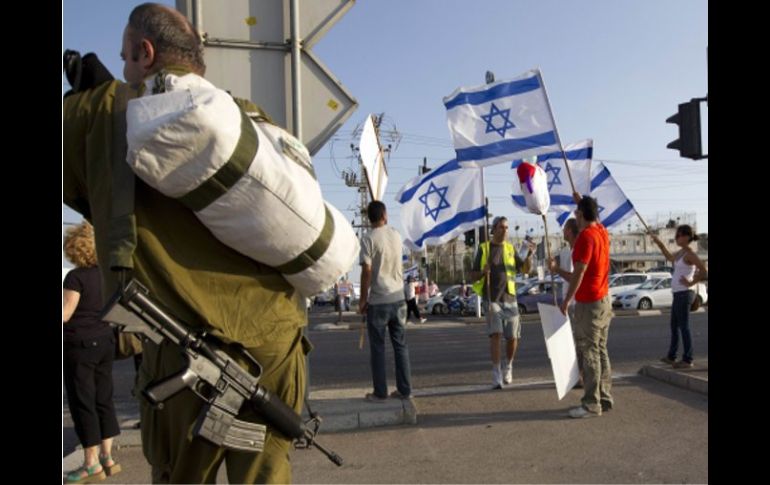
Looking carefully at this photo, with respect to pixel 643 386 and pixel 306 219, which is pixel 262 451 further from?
pixel 643 386

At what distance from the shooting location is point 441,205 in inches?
508

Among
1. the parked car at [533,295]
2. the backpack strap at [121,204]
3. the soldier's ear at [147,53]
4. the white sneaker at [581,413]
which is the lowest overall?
the parked car at [533,295]

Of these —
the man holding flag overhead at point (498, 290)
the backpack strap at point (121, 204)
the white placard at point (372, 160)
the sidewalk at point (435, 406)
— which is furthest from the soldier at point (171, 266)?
the man holding flag overhead at point (498, 290)

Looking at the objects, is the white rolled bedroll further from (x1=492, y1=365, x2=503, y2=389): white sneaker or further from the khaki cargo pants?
(x1=492, y1=365, x2=503, y2=389): white sneaker

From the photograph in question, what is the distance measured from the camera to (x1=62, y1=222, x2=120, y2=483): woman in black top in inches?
167

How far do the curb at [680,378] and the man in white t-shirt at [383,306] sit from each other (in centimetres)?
279

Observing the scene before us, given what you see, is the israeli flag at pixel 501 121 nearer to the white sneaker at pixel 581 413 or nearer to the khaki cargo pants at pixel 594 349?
the khaki cargo pants at pixel 594 349

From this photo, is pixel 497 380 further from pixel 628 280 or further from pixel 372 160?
pixel 628 280

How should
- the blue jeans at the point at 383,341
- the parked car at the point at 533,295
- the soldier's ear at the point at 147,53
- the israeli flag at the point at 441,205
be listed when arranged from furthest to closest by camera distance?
the parked car at the point at 533,295 < the israeli flag at the point at 441,205 < the blue jeans at the point at 383,341 < the soldier's ear at the point at 147,53

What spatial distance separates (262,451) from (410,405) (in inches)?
156

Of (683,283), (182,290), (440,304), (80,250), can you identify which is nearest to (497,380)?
(683,283)

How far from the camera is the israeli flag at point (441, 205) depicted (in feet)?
41.1

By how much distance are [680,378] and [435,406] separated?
2.55m

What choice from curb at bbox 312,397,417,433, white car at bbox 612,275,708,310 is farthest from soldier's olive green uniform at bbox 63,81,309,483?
white car at bbox 612,275,708,310
